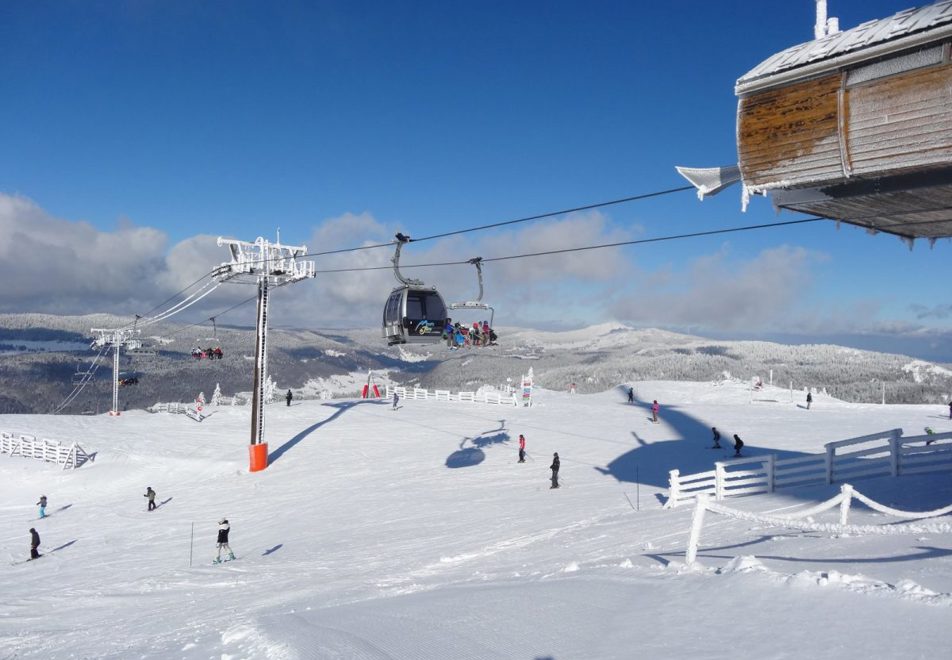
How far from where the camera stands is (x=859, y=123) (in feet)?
32.2

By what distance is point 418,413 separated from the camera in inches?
1682

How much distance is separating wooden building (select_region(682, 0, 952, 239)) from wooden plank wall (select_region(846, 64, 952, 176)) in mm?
13

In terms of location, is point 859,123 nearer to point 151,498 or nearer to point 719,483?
point 719,483

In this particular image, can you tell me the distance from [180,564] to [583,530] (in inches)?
428

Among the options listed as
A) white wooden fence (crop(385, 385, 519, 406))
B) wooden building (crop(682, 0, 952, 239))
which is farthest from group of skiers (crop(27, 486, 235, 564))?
white wooden fence (crop(385, 385, 519, 406))

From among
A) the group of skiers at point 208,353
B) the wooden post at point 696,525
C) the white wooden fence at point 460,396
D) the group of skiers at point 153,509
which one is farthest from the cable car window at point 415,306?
the white wooden fence at point 460,396

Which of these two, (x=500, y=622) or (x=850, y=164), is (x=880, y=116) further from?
(x=500, y=622)

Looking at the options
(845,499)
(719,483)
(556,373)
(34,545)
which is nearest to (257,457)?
(34,545)

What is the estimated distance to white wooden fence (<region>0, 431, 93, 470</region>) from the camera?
33.0 m

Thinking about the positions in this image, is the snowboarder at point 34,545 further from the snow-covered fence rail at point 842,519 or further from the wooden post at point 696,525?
the wooden post at point 696,525

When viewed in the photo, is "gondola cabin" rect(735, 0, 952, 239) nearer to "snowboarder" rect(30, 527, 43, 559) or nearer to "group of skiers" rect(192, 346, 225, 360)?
"snowboarder" rect(30, 527, 43, 559)

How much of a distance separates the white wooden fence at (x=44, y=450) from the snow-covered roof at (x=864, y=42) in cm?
3498

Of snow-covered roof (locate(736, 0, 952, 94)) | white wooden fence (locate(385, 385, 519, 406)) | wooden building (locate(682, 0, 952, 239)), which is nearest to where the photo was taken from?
snow-covered roof (locate(736, 0, 952, 94))

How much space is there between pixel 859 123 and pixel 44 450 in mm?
38928
